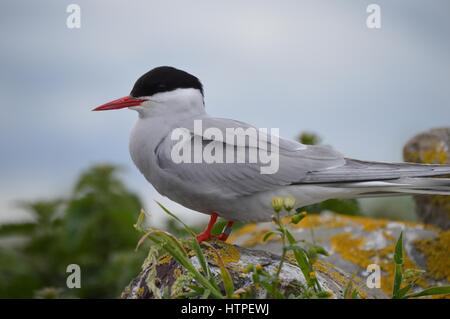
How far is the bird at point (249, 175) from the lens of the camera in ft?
14.2

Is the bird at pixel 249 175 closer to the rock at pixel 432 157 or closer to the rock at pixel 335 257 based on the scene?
the rock at pixel 335 257

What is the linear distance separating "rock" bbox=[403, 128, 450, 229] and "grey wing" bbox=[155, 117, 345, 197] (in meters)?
2.04

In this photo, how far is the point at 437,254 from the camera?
19.2ft

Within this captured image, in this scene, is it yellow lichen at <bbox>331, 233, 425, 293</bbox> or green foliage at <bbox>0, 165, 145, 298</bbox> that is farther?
green foliage at <bbox>0, 165, 145, 298</bbox>

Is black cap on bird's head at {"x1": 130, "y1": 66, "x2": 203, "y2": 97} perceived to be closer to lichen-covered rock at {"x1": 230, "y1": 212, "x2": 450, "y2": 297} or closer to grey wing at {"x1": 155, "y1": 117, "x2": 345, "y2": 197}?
grey wing at {"x1": 155, "y1": 117, "x2": 345, "y2": 197}

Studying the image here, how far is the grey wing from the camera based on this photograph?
4.38m

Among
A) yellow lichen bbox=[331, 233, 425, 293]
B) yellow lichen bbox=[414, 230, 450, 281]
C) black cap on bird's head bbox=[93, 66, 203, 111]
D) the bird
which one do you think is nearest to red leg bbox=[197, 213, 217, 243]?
the bird

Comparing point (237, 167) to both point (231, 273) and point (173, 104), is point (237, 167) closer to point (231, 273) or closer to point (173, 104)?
point (173, 104)

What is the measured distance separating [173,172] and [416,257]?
7.96 ft
